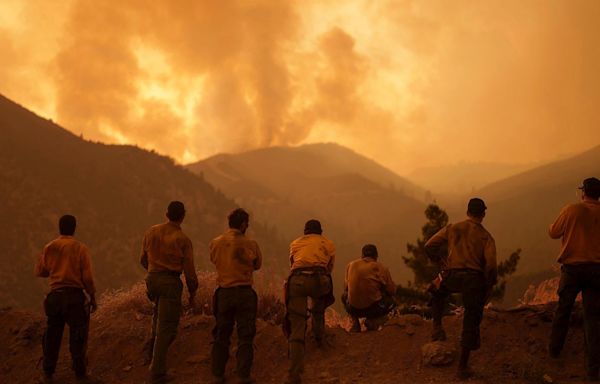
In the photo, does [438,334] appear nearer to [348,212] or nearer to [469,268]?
[469,268]

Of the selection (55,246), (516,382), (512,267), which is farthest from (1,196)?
(516,382)

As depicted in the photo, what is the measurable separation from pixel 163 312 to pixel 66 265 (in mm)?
1542

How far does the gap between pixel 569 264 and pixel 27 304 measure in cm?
5390

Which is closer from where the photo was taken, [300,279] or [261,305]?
[300,279]

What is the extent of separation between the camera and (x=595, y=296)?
6.93 metres

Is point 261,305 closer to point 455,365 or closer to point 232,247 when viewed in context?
point 232,247

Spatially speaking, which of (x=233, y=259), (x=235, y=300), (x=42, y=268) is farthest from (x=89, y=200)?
(x=235, y=300)

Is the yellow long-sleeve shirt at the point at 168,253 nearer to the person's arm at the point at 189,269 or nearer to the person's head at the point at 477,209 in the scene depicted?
the person's arm at the point at 189,269

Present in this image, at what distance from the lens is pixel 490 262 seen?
693 cm

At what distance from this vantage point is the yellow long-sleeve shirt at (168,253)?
731 centimetres

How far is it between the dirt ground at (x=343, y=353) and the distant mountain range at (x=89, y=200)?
4697cm

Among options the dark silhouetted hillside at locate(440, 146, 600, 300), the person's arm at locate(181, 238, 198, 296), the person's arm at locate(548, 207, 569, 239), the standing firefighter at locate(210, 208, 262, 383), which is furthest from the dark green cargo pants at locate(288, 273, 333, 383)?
the dark silhouetted hillside at locate(440, 146, 600, 300)

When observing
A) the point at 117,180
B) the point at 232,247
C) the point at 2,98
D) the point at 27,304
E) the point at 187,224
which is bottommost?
the point at 27,304

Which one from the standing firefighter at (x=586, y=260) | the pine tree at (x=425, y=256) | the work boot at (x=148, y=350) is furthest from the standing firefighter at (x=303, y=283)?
the pine tree at (x=425, y=256)
